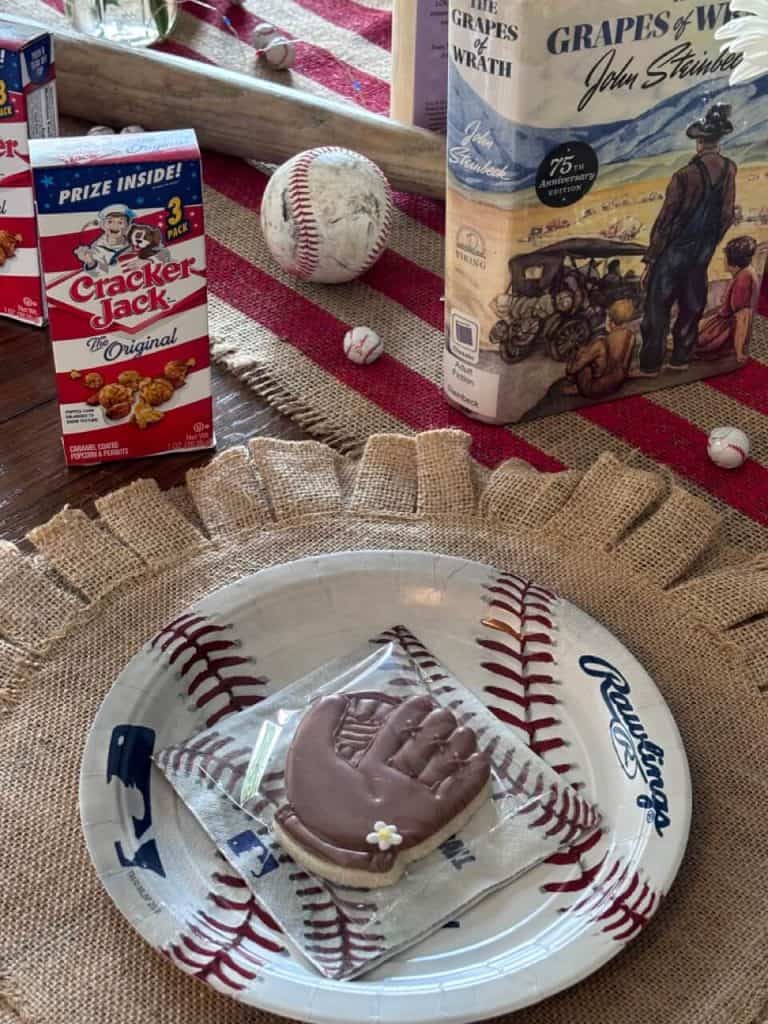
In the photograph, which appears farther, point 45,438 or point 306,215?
point 306,215

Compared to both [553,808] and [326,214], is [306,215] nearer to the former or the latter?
[326,214]

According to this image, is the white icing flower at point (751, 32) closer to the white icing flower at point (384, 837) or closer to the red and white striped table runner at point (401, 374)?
the red and white striped table runner at point (401, 374)

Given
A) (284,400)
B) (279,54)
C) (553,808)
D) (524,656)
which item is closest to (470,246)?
(284,400)

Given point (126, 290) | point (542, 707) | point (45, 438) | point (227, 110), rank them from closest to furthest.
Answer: point (542, 707)
point (126, 290)
point (45, 438)
point (227, 110)

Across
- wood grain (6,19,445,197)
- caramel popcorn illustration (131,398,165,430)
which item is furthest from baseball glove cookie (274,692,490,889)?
wood grain (6,19,445,197)

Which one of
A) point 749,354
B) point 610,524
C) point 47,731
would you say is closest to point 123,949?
point 47,731

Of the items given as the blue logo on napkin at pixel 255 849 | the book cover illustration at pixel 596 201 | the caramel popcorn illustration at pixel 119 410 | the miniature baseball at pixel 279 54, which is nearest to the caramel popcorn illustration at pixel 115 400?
the caramel popcorn illustration at pixel 119 410
